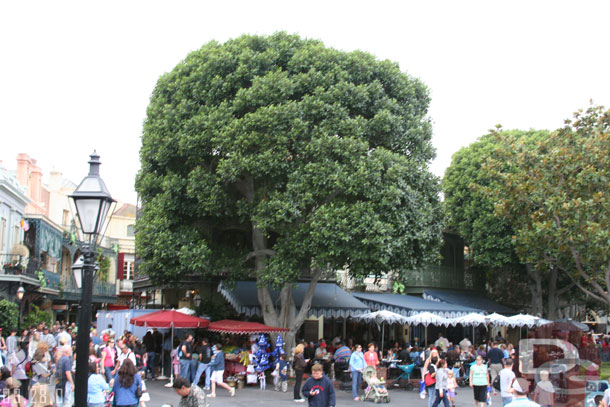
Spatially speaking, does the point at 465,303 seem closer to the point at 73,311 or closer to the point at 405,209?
the point at 405,209

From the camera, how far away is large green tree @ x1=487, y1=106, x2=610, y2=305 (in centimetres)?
2103

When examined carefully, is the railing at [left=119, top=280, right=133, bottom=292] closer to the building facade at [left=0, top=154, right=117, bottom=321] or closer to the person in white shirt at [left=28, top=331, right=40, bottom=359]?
the building facade at [left=0, top=154, right=117, bottom=321]

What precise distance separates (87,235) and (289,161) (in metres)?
14.3

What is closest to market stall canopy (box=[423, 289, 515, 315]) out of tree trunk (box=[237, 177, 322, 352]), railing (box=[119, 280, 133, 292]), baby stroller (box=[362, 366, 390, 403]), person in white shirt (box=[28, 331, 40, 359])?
tree trunk (box=[237, 177, 322, 352])

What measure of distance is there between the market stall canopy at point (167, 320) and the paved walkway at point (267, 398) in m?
1.86

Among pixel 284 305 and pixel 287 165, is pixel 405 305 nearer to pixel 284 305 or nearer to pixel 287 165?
pixel 284 305

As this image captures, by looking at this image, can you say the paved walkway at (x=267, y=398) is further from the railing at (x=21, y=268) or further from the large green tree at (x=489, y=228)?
the large green tree at (x=489, y=228)

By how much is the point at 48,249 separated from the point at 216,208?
61.2 feet

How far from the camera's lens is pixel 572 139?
23156 mm

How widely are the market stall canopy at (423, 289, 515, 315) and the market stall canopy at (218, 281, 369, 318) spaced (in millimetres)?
7761

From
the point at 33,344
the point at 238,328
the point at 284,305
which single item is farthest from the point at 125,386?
the point at 284,305

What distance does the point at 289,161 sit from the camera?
864 inches

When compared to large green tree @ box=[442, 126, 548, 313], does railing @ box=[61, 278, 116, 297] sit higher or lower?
lower

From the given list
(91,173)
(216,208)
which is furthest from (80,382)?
(216,208)
